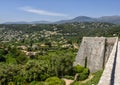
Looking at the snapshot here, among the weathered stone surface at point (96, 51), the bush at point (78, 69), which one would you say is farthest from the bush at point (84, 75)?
the weathered stone surface at point (96, 51)

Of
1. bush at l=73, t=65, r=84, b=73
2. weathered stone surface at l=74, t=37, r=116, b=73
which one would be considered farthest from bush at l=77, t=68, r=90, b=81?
weathered stone surface at l=74, t=37, r=116, b=73

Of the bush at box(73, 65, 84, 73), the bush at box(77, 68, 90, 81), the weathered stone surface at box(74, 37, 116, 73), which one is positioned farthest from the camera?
the bush at box(73, 65, 84, 73)

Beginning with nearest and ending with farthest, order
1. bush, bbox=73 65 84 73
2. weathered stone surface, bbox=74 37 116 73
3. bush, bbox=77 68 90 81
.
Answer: bush, bbox=77 68 90 81, weathered stone surface, bbox=74 37 116 73, bush, bbox=73 65 84 73

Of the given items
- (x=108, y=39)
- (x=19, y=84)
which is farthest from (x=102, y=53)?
(x=19, y=84)

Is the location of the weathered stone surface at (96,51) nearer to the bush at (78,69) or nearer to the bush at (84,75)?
the bush at (78,69)

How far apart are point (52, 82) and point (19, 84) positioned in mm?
5070

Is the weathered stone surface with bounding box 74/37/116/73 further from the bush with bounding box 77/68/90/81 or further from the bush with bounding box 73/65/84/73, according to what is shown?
the bush with bounding box 77/68/90/81

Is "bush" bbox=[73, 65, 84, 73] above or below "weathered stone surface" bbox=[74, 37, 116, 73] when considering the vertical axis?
below

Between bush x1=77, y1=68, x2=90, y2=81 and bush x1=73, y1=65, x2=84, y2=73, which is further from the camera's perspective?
bush x1=73, y1=65, x2=84, y2=73

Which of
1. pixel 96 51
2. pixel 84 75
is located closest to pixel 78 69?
pixel 84 75

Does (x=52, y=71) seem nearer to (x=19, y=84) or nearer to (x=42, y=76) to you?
(x=42, y=76)

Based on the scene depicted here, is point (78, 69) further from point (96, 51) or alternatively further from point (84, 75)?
point (96, 51)

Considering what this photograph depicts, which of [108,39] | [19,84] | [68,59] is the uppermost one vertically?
[108,39]

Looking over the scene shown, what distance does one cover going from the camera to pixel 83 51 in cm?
2961
